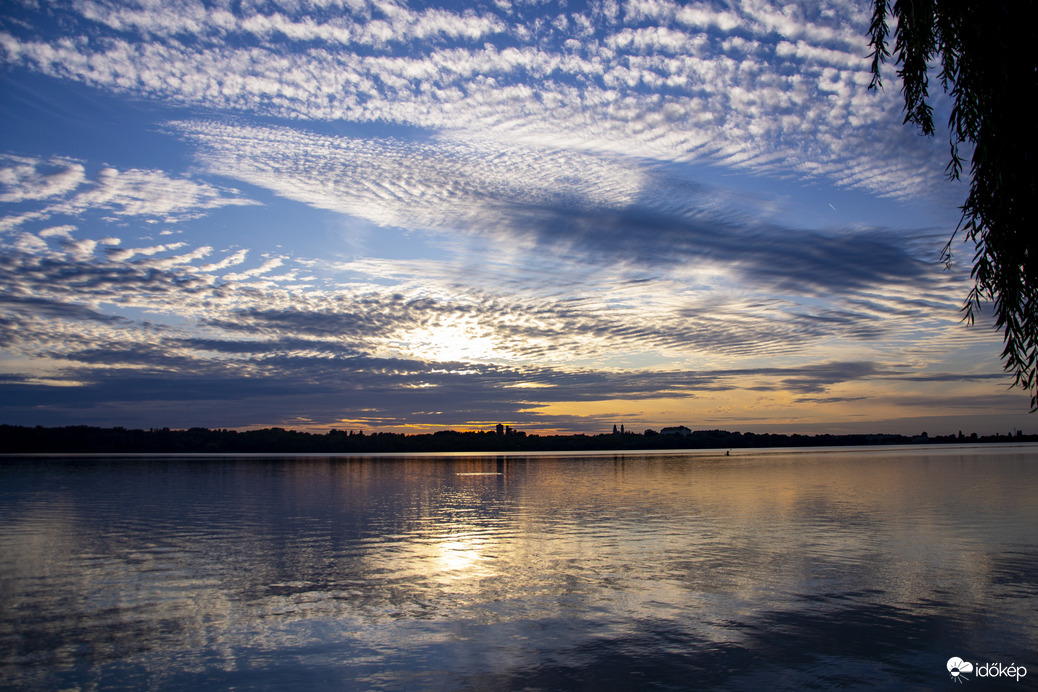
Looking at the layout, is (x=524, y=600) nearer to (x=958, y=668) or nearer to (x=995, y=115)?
(x=958, y=668)

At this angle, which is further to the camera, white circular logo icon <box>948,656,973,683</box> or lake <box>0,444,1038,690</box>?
lake <box>0,444,1038,690</box>

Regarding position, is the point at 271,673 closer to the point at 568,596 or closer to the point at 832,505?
the point at 568,596

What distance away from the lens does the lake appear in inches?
414

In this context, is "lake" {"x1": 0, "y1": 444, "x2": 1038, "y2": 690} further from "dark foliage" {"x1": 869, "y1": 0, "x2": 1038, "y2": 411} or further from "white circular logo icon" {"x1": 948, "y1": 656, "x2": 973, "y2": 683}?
"dark foliage" {"x1": 869, "y1": 0, "x2": 1038, "y2": 411}

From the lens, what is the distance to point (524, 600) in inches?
579

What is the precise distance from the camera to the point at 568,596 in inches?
589

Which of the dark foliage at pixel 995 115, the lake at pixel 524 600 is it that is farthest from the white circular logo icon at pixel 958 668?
the dark foliage at pixel 995 115

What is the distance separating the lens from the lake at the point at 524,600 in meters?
10.5

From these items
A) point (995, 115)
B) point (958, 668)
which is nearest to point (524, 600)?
point (958, 668)

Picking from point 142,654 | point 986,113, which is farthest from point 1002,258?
point 142,654

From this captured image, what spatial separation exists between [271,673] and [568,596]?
6.83 m

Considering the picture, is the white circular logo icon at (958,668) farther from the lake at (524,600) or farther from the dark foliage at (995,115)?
the dark foliage at (995,115)

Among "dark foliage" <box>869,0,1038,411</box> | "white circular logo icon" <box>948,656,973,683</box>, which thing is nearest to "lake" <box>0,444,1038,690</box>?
"white circular logo icon" <box>948,656,973,683</box>

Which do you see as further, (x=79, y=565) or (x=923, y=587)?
(x=79, y=565)
